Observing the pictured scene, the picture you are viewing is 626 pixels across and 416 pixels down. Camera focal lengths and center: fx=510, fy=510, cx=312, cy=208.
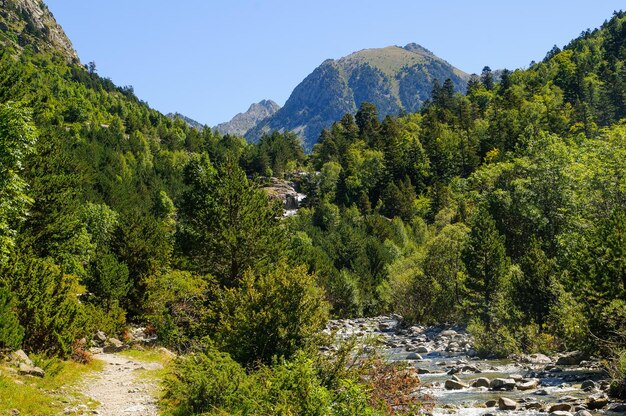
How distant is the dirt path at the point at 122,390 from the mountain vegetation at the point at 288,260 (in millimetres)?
1245

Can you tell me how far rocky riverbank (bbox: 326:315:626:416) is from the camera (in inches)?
779

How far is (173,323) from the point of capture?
31.4 m

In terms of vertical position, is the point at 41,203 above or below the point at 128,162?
below

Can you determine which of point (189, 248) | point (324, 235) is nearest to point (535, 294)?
point (189, 248)

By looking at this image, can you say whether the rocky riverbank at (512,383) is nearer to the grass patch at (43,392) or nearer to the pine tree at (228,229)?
the pine tree at (228,229)

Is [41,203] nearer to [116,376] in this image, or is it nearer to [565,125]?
[116,376]

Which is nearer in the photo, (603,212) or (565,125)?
(603,212)

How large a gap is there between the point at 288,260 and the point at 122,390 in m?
18.8

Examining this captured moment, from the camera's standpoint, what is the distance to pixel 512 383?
2506 cm

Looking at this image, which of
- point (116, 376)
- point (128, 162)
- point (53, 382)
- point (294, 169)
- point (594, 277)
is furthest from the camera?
point (294, 169)

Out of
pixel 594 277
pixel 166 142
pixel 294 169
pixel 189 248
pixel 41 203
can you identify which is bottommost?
pixel 594 277

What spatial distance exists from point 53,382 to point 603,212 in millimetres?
39958

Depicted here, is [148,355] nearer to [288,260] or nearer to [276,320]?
[288,260]

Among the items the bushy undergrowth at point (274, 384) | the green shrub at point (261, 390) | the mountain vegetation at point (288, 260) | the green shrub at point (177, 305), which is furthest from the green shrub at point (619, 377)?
the green shrub at point (177, 305)
